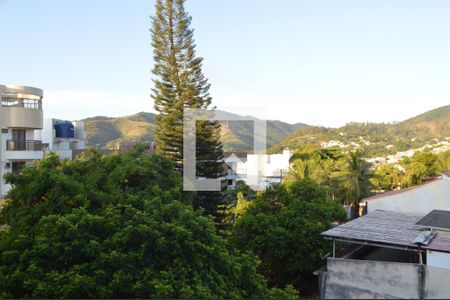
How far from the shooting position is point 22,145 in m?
12.5

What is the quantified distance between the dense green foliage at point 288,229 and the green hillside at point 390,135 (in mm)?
34326

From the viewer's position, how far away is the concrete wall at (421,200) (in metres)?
8.62

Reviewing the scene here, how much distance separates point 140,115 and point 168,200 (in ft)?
141

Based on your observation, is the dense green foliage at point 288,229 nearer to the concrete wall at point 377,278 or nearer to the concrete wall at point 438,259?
the concrete wall at point 438,259

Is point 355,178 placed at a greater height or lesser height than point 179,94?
lesser

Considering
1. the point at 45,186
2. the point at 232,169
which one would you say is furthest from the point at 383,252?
the point at 232,169

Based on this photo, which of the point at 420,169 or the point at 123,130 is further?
the point at 123,130

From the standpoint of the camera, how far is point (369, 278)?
12.4 ft

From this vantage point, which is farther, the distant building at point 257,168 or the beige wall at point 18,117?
the distant building at point 257,168

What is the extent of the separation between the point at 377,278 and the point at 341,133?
2347 inches

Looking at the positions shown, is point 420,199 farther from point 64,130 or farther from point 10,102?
point 64,130

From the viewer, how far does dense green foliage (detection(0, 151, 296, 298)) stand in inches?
180

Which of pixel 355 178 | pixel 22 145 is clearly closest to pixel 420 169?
pixel 355 178

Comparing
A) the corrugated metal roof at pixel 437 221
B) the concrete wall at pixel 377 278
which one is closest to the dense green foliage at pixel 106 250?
the concrete wall at pixel 377 278
